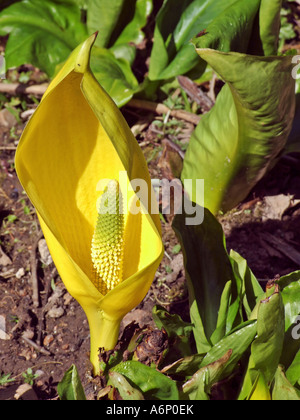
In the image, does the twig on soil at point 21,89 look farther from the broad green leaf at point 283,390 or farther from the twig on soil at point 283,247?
the broad green leaf at point 283,390

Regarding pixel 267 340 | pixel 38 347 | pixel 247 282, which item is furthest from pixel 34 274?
pixel 267 340

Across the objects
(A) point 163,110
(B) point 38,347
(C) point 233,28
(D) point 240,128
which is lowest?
(B) point 38,347

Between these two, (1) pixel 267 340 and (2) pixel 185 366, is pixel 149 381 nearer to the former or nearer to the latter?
(2) pixel 185 366

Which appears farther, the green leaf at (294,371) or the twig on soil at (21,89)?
the twig on soil at (21,89)

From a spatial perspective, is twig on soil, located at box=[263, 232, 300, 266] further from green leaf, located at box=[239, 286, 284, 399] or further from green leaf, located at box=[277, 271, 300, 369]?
green leaf, located at box=[239, 286, 284, 399]

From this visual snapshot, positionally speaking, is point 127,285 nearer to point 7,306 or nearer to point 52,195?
point 52,195

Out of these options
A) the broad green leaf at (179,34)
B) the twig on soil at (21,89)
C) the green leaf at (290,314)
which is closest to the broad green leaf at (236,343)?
the green leaf at (290,314)
